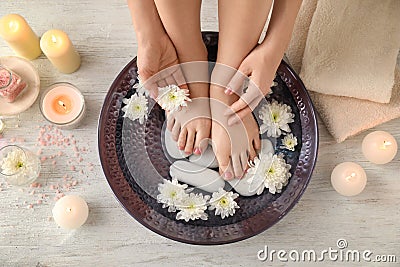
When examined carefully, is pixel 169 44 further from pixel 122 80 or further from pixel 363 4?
pixel 363 4

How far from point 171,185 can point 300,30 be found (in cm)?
46

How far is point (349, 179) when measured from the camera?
42.3 inches

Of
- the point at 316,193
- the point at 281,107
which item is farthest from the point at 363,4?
the point at 316,193

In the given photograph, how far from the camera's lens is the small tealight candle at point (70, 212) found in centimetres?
107

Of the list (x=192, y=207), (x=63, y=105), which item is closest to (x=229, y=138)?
(x=192, y=207)

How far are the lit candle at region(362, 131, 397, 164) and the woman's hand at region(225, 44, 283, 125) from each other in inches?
9.8

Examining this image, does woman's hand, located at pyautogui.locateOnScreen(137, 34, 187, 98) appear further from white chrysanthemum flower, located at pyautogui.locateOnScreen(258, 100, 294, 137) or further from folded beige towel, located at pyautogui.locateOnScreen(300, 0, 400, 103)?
folded beige towel, located at pyautogui.locateOnScreen(300, 0, 400, 103)

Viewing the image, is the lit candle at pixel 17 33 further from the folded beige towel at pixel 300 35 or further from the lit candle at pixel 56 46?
the folded beige towel at pixel 300 35

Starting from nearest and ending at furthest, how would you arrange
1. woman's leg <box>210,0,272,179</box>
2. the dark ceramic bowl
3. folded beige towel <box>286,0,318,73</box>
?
woman's leg <box>210,0,272,179</box>, the dark ceramic bowl, folded beige towel <box>286,0,318,73</box>

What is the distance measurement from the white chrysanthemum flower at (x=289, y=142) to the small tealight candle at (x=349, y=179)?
0.10 metres

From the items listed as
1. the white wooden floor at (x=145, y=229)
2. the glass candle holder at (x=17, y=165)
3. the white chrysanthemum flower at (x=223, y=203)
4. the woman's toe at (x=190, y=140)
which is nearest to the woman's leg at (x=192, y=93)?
the woman's toe at (x=190, y=140)

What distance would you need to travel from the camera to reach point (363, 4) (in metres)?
1.17

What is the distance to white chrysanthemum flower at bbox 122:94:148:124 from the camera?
1.13 m

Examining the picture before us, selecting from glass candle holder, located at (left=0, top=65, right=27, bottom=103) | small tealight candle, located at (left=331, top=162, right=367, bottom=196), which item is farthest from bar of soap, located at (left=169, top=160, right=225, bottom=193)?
glass candle holder, located at (left=0, top=65, right=27, bottom=103)
